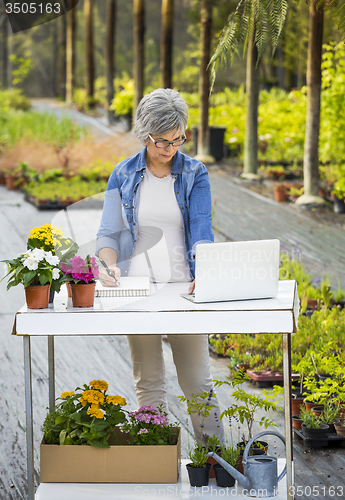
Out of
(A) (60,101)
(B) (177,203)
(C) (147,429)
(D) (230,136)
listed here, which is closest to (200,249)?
(B) (177,203)

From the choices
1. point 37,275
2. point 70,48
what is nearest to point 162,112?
point 37,275

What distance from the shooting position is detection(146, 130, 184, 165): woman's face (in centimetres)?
217

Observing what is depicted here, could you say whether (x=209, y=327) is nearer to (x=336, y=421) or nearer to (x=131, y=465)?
(x=131, y=465)

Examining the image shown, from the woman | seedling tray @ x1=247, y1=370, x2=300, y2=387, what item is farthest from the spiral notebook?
seedling tray @ x1=247, y1=370, x2=300, y2=387

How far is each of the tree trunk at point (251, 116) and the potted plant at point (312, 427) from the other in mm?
6499

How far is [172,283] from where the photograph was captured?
7.76 ft

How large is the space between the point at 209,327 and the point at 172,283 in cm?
45

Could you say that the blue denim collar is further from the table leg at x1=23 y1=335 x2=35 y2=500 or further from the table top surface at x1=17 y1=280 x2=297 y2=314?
the table leg at x1=23 y1=335 x2=35 y2=500

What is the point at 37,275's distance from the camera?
6.65 feet

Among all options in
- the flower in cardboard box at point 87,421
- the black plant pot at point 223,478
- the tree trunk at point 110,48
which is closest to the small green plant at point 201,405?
the black plant pot at point 223,478

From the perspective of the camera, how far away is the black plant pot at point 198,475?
217 centimetres

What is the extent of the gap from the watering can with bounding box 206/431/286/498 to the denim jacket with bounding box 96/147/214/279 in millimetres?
694

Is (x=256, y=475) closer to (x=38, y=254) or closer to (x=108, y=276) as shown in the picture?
(x=108, y=276)

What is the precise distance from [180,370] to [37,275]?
67cm
